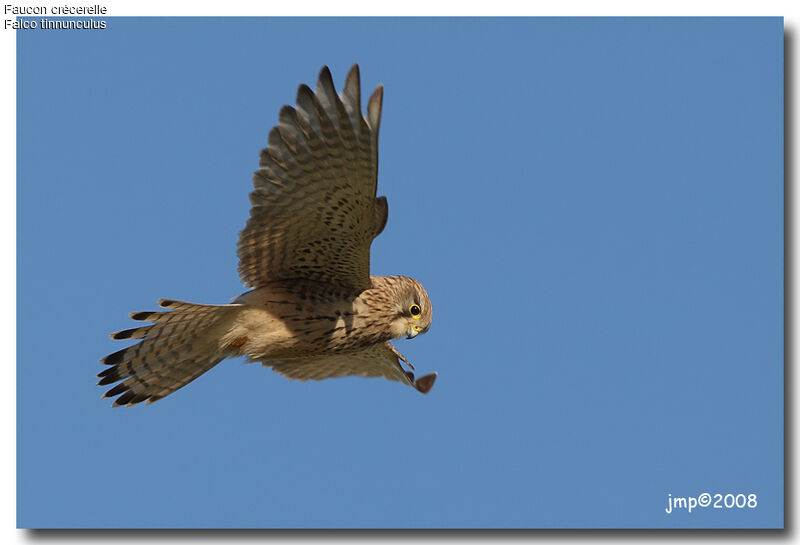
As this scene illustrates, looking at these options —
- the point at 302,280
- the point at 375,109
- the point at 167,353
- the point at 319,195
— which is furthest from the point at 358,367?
the point at 375,109

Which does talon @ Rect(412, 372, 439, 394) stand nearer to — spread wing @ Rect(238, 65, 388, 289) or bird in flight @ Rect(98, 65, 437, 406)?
bird in flight @ Rect(98, 65, 437, 406)

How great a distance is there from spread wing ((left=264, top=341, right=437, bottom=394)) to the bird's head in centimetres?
51

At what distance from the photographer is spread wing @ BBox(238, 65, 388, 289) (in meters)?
5.95

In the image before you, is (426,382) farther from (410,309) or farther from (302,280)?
(302,280)

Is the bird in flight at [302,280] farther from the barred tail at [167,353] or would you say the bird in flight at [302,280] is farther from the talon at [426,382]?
the talon at [426,382]

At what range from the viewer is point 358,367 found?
8289 mm

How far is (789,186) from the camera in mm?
6641

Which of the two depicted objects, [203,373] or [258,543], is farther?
[203,373]

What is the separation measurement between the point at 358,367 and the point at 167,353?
180cm

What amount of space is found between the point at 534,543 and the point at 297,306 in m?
2.15
